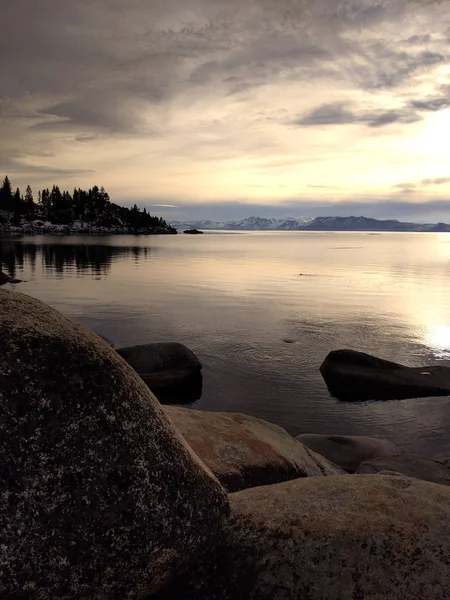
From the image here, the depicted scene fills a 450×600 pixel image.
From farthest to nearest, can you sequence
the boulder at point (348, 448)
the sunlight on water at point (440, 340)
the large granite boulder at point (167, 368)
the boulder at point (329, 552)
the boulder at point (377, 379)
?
the sunlight on water at point (440, 340) < the large granite boulder at point (167, 368) < the boulder at point (377, 379) < the boulder at point (348, 448) < the boulder at point (329, 552)

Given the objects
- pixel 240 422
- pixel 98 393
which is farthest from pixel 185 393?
pixel 98 393

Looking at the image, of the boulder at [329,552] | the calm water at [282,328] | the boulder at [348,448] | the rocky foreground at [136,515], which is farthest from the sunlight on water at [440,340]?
the rocky foreground at [136,515]

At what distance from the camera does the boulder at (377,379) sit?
15.7 metres

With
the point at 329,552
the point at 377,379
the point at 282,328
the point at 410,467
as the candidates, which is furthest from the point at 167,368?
the point at 329,552

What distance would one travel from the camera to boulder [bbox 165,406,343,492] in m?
5.54

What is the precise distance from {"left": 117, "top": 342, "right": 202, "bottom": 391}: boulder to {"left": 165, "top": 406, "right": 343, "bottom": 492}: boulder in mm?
8214

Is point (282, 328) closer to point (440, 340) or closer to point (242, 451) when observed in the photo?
point (440, 340)

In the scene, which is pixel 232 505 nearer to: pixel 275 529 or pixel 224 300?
pixel 275 529

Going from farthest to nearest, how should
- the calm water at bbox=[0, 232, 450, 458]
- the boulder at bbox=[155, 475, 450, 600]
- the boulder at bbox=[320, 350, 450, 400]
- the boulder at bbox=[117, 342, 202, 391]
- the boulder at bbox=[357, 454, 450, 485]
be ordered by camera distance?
1. the boulder at bbox=[117, 342, 202, 391]
2. the boulder at bbox=[320, 350, 450, 400]
3. the calm water at bbox=[0, 232, 450, 458]
4. the boulder at bbox=[357, 454, 450, 485]
5. the boulder at bbox=[155, 475, 450, 600]

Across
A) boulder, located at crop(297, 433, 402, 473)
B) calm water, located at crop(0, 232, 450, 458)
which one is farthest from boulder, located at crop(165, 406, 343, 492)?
calm water, located at crop(0, 232, 450, 458)

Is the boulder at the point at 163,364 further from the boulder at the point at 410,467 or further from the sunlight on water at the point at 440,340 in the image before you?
the sunlight on water at the point at 440,340

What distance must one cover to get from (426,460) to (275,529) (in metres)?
8.22

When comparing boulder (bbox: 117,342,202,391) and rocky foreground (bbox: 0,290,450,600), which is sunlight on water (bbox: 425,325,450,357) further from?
rocky foreground (bbox: 0,290,450,600)

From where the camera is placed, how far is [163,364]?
1655 centimetres
